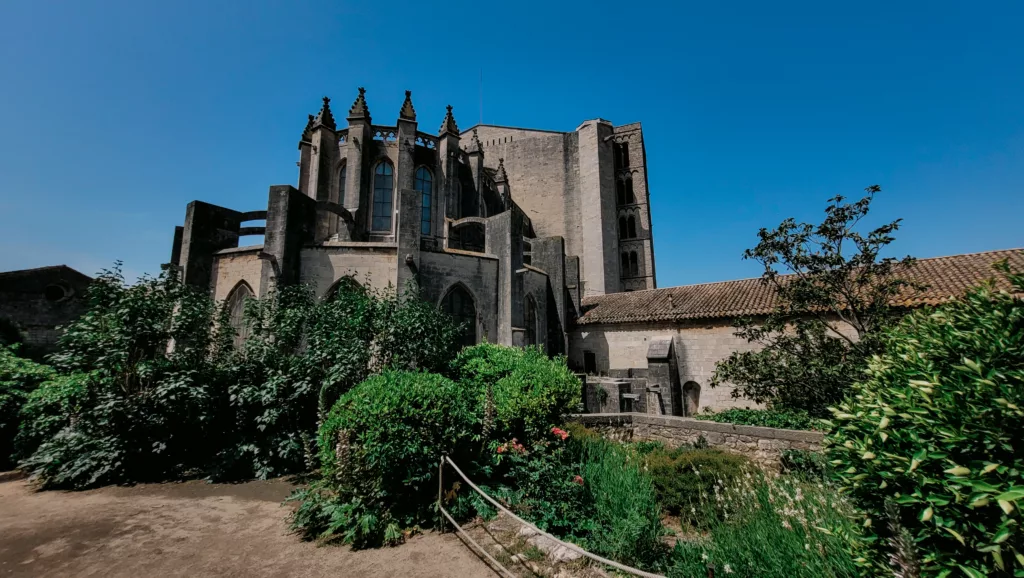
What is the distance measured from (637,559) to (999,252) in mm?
17233

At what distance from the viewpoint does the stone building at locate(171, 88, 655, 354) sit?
1388cm

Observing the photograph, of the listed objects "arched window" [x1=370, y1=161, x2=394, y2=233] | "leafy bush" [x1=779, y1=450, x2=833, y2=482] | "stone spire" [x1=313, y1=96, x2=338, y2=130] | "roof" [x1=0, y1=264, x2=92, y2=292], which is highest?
"stone spire" [x1=313, y1=96, x2=338, y2=130]

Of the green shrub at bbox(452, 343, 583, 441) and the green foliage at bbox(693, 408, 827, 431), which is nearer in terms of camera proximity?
the green shrub at bbox(452, 343, 583, 441)

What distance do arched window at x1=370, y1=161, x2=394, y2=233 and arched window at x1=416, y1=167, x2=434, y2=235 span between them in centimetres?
153

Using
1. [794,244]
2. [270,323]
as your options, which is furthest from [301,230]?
[794,244]

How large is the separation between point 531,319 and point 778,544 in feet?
46.1

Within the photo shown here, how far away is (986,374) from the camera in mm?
2117

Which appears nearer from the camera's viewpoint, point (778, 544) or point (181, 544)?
point (778, 544)

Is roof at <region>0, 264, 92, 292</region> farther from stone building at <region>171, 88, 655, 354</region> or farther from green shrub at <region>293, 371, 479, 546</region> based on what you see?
green shrub at <region>293, 371, 479, 546</region>

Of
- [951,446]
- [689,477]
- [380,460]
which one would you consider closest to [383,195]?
[380,460]

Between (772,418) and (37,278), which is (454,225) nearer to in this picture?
(772,418)

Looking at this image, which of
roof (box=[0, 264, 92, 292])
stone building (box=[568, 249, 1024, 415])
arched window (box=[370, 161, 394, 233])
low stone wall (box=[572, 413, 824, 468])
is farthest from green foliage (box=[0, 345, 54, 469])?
stone building (box=[568, 249, 1024, 415])

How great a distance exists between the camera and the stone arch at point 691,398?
1573cm

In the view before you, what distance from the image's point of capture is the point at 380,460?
17.0 feet
